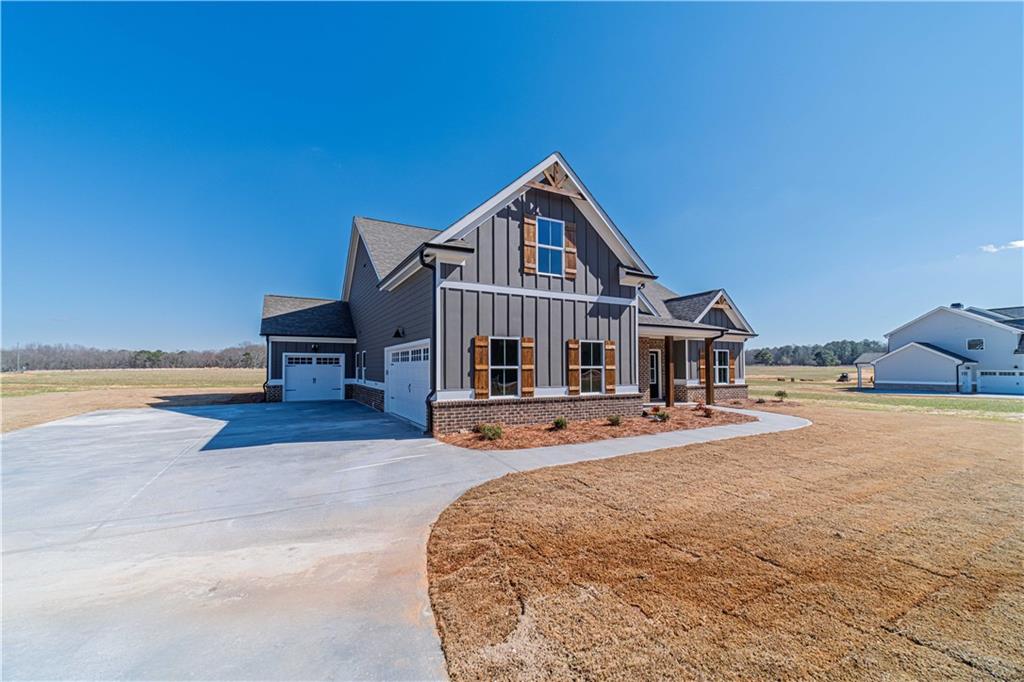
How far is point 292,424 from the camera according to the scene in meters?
12.1

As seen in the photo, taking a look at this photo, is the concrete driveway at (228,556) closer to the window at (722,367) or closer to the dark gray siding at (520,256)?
the dark gray siding at (520,256)

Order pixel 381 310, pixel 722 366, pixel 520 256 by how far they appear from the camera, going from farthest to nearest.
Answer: pixel 722 366 → pixel 381 310 → pixel 520 256

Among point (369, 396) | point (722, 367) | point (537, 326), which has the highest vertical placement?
point (537, 326)

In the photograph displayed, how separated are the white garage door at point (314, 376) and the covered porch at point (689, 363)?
1486 centimetres

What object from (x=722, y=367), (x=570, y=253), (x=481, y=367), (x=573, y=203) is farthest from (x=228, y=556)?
Result: (x=722, y=367)

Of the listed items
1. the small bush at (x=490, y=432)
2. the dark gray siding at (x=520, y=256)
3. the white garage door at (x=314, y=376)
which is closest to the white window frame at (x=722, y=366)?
the dark gray siding at (x=520, y=256)

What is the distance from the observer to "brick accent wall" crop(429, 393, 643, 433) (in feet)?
32.9

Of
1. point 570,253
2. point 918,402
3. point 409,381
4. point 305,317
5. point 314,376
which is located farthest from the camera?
point 918,402

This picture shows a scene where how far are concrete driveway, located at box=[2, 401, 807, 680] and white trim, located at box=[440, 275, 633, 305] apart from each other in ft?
13.6

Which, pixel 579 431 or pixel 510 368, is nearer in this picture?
pixel 579 431

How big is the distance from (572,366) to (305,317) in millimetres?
15606

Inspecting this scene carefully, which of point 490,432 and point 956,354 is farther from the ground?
point 956,354

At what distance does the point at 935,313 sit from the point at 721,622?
45.2 metres

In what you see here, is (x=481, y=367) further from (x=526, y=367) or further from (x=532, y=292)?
(x=532, y=292)
